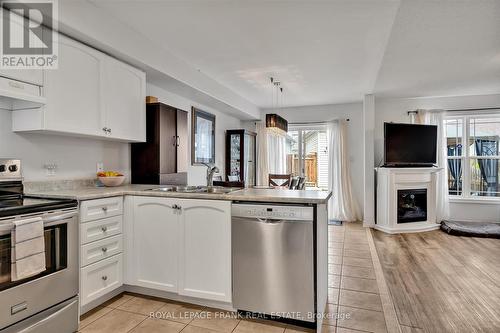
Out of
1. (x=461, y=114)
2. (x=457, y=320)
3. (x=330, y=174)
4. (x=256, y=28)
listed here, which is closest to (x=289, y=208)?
(x=457, y=320)

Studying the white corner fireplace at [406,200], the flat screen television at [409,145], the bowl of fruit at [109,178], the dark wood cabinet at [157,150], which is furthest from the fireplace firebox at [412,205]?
the bowl of fruit at [109,178]

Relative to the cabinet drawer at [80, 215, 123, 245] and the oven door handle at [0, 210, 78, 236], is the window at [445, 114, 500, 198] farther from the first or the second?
the oven door handle at [0, 210, 78, 236]

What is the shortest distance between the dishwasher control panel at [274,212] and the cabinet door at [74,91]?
1463 mm

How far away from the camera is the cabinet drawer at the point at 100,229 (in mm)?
2082

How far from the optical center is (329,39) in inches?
115

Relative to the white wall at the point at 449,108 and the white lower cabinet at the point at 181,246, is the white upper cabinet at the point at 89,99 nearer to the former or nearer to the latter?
the white lower cabinet at the point at 181,246

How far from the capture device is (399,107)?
18.0ft

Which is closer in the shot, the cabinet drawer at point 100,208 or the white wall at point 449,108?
the cabinet drawer at point 100,208

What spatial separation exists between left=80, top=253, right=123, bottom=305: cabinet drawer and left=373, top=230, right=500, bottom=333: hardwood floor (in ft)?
7.35

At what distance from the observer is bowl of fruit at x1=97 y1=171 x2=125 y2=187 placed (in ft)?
9.06

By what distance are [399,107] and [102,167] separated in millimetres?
5194

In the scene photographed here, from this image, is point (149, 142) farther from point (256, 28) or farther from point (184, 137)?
point (256, 28)

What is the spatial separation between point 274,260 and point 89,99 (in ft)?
6.61

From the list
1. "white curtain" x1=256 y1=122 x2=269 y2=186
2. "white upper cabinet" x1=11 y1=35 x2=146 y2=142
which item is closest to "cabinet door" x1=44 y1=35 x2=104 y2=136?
"white upper cabinet" x1=11 y1=35 x2=146 y2=142
